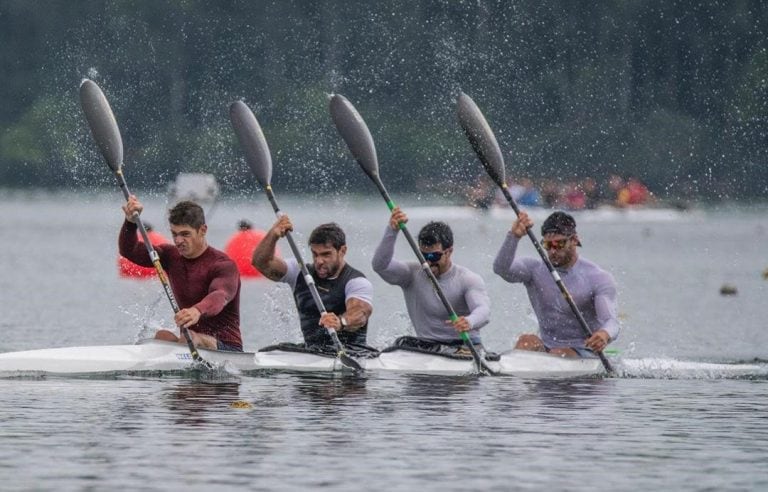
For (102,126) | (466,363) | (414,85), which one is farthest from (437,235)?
(414,85)

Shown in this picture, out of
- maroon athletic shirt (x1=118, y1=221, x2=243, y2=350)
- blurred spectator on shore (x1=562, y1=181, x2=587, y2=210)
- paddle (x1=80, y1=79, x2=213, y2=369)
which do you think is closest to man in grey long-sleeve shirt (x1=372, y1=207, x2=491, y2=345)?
maroon athletic shirt (x1=118, y1=221, x2=243, y2=350)

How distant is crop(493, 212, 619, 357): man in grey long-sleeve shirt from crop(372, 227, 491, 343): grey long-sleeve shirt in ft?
1.01

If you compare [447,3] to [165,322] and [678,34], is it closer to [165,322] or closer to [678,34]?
[678,34]

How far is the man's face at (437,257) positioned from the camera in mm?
18359

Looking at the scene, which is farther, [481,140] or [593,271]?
[481,140]

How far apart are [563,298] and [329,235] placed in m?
2.45

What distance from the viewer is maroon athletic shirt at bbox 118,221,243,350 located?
56.2 ft

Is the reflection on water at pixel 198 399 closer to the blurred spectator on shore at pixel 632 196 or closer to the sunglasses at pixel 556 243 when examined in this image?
the sunglasses at pixel 556 243

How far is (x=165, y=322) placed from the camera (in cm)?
2659

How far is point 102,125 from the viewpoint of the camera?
19.1 m

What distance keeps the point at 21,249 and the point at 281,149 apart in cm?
2848

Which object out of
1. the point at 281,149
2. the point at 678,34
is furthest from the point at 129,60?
the point at 678,34

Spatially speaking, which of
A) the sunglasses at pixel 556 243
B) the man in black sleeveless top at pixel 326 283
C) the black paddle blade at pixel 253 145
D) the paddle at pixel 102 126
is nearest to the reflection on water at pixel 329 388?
the man in black sleeveless top at pixel 326 283

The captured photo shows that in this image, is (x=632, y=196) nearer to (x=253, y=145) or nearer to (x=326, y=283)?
(x=253, y=145)
